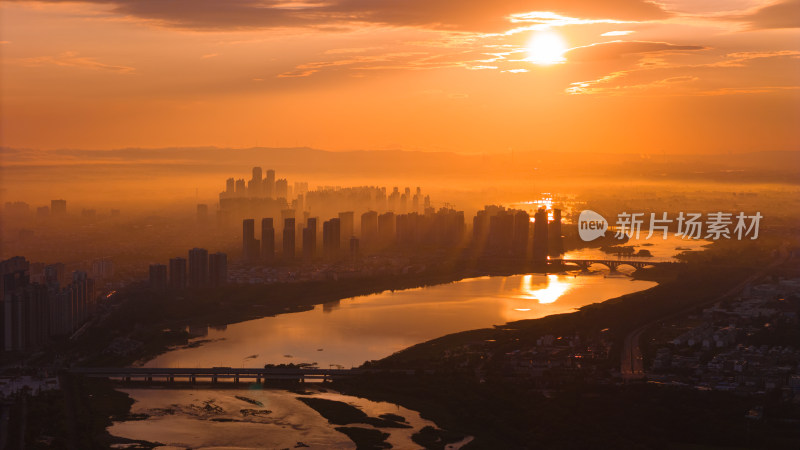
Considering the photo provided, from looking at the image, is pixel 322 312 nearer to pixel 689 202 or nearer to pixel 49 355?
pixel 49 355

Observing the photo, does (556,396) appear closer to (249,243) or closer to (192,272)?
(192,272)

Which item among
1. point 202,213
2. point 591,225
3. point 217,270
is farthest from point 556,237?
point 217,270

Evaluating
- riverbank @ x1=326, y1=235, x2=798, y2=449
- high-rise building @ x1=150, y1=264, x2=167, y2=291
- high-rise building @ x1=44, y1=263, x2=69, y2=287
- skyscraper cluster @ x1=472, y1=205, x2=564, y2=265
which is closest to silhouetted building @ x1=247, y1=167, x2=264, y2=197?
skyscraper cluster @ x1=472, y1=205, x2=564, y2=265

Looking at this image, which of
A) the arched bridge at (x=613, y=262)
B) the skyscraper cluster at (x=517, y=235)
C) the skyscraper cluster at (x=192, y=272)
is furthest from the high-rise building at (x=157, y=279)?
the arched bridge at (x=613, y=262)

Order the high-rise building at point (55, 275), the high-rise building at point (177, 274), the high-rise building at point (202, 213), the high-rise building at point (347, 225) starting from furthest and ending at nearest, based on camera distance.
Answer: the high-rise building at point (202, 213) < the high-rise building at point (347, 225) < the high-rise building at point (177, 274) < the high-rise building at point (55, 275)

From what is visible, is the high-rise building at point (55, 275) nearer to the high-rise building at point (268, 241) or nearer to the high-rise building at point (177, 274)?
the high-rise building at point (177, 274)

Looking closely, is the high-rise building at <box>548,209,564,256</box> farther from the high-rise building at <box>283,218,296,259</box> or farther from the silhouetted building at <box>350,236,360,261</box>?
the high-rise building at <box>283,218,296,259</box>
